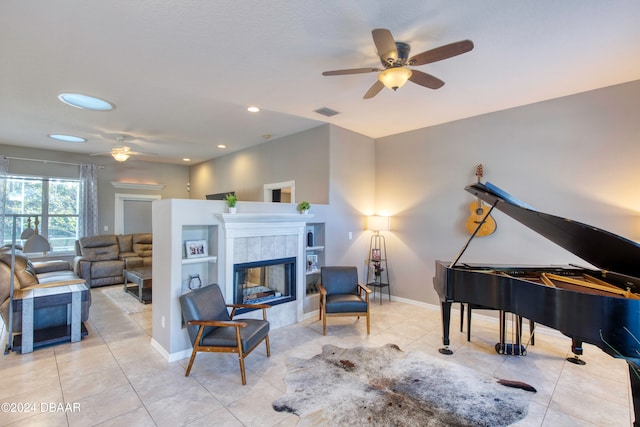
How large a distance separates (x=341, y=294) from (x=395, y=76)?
2969 mm

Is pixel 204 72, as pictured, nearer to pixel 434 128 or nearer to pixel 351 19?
pixel 351 19

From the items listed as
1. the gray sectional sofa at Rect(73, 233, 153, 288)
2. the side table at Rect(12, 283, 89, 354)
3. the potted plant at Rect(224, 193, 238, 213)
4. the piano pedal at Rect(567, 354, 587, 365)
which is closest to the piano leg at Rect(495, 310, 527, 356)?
the piano pedal at Rect(567, 354, 587, 365)

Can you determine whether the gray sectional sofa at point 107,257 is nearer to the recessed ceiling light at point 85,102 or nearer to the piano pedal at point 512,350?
the recessed ceiling light at point 85,102

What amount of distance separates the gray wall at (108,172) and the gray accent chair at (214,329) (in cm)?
632

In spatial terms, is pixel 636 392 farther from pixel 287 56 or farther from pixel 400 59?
pixel 287 56

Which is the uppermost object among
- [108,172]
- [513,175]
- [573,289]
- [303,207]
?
[108,172]

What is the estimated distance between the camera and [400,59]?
2561 mm

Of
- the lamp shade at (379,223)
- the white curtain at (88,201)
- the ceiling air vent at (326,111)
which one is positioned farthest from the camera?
the white curtain at (88,201)

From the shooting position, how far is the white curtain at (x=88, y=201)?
7191 mm

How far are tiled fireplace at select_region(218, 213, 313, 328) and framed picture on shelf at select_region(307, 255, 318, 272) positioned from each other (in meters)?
0.30

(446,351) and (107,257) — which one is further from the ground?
(107,257)

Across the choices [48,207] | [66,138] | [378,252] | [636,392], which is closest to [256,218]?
[378,252]

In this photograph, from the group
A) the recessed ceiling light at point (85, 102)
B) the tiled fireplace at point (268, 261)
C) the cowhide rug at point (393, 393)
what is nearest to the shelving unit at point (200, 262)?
the tiled fireplace at point (268, 261)

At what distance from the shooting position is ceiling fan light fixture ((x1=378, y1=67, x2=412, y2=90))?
8.11 ft
